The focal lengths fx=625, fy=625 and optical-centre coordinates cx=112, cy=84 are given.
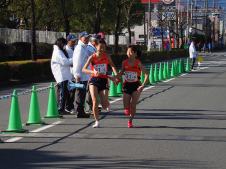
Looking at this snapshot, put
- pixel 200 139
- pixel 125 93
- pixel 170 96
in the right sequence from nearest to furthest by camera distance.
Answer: pixel 200 139 → pixel 125 93 → pixel 170 96

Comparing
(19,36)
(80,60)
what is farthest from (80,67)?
(19,36)

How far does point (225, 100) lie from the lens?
19.8m

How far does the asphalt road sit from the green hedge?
1058 centimetres

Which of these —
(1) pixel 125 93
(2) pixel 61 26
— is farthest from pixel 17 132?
(2) pixel 61 26

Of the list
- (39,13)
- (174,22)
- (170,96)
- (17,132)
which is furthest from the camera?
(174,22)

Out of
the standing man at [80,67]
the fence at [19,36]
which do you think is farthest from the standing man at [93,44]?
the fence at [19,36]

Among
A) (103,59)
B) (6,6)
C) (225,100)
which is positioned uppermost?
(6,6)

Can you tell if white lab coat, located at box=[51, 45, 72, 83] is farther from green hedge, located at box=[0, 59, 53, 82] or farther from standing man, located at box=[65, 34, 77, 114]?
green hedge, located at box=[0, 59, 53, 82]

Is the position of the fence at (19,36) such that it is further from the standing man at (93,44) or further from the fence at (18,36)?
the standing man at (93,44)

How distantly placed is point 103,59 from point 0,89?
41.6 ft

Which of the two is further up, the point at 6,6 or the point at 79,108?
the point at 6,6

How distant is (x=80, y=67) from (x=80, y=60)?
0.17m

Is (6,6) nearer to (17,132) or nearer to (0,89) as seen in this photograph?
(0,89)

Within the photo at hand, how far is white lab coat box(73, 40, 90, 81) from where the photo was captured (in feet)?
47.1
